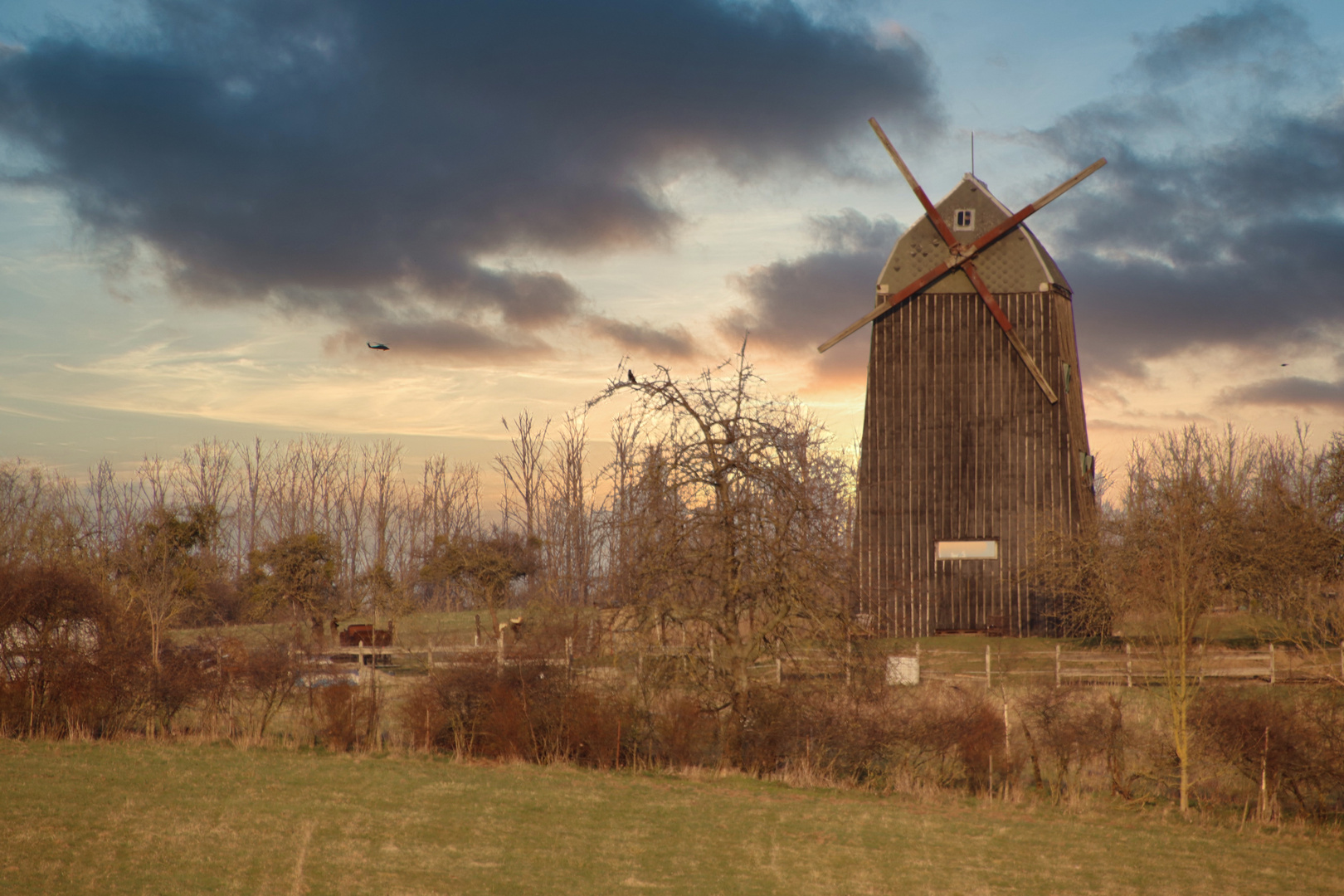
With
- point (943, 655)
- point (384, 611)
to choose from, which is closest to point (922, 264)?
point (943, 655)

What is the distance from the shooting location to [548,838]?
13.9m

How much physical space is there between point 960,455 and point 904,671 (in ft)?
42.3

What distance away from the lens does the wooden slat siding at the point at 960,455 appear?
35625 millimetres

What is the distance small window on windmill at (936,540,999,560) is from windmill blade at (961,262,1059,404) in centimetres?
511

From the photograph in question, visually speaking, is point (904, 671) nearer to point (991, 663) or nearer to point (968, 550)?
point (991, 663)

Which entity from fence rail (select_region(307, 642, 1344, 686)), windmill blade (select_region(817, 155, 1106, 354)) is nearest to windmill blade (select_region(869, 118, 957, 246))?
windmill blade (select_region(817, 155, 1106, 354))

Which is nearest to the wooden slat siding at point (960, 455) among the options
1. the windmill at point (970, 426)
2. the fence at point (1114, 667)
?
the windmill at point (970, 426)

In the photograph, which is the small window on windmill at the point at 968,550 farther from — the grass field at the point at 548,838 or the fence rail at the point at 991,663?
the grass field at the point at 548,838

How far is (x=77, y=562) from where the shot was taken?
28.3 meters

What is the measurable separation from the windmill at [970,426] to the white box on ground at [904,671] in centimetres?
943

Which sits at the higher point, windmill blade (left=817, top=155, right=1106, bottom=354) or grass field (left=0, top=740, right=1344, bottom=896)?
windmill blade (left=817, top=155, right=1106, bottom=354)

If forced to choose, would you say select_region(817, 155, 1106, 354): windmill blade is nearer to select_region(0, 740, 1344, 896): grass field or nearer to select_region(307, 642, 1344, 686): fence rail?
select_region(307, 642, 1344, 686): fence rail

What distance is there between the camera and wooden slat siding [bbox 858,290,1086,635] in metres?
35.6

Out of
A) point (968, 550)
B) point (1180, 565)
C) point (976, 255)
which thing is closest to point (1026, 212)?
point (976, 255)
